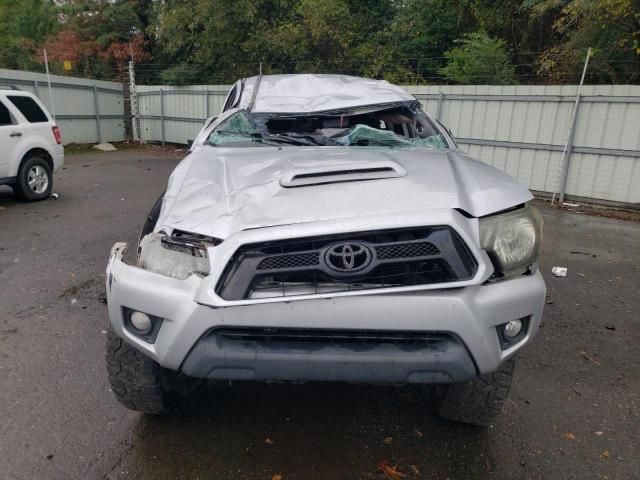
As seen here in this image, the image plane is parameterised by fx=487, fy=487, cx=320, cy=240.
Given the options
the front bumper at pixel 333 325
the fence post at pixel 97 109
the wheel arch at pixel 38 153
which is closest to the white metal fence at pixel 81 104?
the fence post at pixel 97 109

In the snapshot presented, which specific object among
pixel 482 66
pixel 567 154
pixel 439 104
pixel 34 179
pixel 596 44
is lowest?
pixel 34 179

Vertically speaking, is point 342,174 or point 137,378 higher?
point 342,174

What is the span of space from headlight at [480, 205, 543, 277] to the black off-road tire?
51 centimetres

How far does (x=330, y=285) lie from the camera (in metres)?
1.94

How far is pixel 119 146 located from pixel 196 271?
16102 mm

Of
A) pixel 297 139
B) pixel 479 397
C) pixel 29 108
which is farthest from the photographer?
Result: pixel 29 108

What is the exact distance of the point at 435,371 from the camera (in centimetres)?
191

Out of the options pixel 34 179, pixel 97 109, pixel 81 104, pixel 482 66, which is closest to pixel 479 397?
→ pixel 34 179

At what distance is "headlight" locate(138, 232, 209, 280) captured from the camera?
201 cm

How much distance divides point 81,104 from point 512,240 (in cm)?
1634

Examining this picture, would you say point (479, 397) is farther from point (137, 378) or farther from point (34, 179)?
point (34, 179)

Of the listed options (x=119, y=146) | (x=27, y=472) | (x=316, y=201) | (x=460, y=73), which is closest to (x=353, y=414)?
(x=316, y=201)

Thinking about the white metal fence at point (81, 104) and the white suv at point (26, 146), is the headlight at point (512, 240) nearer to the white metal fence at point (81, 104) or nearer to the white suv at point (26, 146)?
the white suv at point (26, 146)

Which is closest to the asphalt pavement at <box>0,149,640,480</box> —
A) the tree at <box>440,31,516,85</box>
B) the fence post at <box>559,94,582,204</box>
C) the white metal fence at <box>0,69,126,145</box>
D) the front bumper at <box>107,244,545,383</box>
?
the front bumper at <box>107,244,545,383</box>
